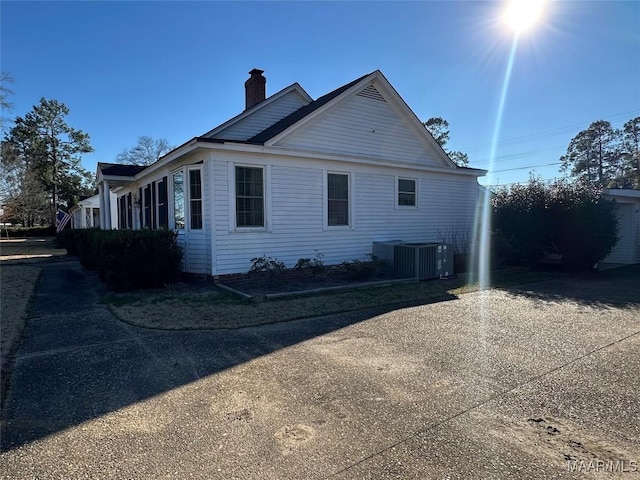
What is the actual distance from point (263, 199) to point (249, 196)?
399mm

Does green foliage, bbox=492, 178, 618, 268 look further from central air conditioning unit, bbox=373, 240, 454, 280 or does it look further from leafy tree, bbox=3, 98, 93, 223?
leafy tree, bbox=3, 98, 93, 223

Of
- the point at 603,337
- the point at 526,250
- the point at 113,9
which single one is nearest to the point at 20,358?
the point at 603,337

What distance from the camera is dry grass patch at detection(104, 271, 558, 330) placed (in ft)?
20.6

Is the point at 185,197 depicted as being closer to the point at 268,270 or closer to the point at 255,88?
the point at 268,270

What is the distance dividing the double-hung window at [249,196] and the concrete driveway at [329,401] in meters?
4.56

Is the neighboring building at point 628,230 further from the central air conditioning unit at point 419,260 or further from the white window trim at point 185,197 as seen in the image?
the white window trim at point 185,197

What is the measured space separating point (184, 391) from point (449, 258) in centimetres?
931

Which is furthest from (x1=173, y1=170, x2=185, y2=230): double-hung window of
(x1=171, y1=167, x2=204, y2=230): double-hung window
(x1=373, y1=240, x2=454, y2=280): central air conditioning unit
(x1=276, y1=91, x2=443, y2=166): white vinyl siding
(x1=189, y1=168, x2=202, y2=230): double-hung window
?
(x1=373, y1=240, x2=454, y2=280): central air conditioning unit

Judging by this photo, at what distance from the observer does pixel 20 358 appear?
15.1 ft

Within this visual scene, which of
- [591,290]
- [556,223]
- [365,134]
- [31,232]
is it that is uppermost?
[365,134]

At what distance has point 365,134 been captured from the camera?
1260cm

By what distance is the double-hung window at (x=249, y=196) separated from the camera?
9.91 m

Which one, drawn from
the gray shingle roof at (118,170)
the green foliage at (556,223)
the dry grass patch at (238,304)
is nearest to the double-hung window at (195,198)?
the dry grass patch at (238,304)

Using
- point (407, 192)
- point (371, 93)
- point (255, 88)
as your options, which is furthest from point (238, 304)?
point (255, 88)
